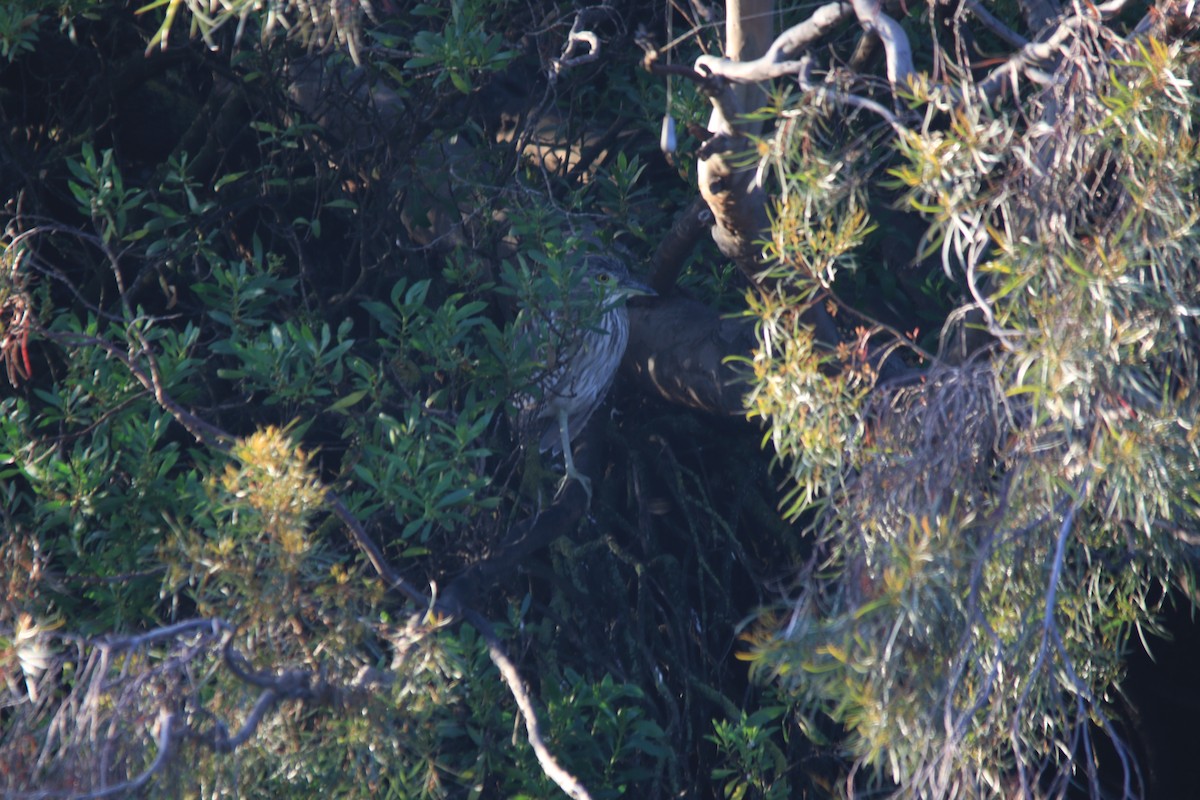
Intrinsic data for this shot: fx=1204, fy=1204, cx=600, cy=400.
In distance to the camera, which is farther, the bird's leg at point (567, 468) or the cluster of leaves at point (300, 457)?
the bird's leg at point (567, 468)

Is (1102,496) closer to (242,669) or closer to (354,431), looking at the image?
(242,669)

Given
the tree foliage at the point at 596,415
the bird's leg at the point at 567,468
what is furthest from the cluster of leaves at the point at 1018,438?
the bird's leg at the point at 567,468

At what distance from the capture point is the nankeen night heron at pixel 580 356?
240cm

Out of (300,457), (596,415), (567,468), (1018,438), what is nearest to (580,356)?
(567,468)

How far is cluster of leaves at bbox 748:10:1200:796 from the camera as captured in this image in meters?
1.43

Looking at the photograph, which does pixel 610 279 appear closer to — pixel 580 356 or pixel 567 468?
pixel 580 356

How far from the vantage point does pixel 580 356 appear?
2713 mm

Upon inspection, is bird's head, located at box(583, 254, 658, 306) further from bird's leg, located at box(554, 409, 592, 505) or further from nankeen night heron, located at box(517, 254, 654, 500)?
bird's leg, located at box(554, 409, 592, 505)

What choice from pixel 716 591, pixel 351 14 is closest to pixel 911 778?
pixel 351 14

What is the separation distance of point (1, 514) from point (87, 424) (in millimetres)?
230

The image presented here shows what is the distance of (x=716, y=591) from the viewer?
3045 mm

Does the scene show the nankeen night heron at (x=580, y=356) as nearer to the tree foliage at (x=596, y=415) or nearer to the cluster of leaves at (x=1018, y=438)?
the tree foliage at (x=596, y=415)

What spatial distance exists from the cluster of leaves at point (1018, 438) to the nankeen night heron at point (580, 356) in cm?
72

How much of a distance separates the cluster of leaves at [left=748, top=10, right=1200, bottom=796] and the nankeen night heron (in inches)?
28.5
